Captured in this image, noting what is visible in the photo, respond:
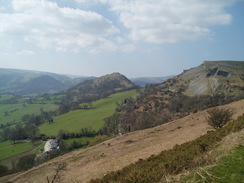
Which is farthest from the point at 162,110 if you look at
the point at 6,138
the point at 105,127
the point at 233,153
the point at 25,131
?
the point at 6,138

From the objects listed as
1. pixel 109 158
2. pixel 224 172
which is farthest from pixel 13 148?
pixel 224 172

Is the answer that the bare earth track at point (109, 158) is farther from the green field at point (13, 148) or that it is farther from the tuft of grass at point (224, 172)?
the green field at point (13, 148)

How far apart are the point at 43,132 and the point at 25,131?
16.6 meters

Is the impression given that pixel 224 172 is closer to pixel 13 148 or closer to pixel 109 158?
pixel 109 158

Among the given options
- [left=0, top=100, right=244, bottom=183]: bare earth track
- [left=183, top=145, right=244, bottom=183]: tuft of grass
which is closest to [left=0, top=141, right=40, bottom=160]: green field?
[left=0, top=100, right=244, bottom=183]: bare earth track

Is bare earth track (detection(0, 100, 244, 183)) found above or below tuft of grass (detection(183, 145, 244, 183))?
below

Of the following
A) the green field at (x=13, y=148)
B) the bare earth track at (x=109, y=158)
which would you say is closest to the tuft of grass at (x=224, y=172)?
the bare earth track at (x=109, y=158)

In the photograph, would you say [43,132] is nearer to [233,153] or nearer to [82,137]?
[82,137]

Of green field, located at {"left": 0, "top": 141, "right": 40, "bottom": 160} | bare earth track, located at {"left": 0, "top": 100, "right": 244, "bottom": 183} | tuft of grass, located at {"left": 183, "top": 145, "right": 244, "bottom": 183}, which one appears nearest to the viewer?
tuft of grass, located at {"left": 183, "top": 145, "right": 244, "bottom": 183}

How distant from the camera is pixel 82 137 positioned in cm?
9619

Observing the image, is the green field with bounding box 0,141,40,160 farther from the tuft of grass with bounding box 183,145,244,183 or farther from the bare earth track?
the tuft of grass with bounding box 183,145,244,183

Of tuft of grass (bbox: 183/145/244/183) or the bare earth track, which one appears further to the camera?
the bare earth track

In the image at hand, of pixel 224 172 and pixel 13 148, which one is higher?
pixel 224 172

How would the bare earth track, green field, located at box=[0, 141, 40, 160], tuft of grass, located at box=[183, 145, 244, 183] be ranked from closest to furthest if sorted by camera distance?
tuft of grass, located at box=[183, 145, 244, 183], the bare earth track, green field, located at box=[0, 141, 40, 160]
